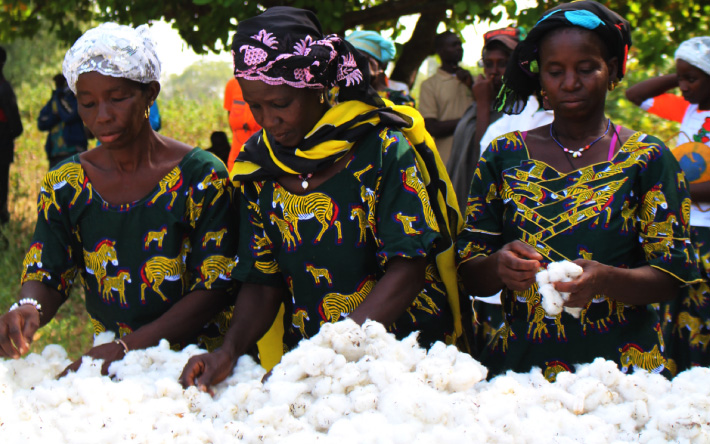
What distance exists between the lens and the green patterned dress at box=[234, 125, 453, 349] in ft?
7.11

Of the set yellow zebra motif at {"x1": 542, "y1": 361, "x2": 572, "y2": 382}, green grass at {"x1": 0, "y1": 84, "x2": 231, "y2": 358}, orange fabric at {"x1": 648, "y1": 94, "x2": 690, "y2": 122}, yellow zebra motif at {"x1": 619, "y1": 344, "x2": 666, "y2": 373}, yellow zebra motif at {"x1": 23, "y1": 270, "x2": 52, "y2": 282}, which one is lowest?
green grass at {"x1": 0, "y1": 84, "x2": 231, "y2": 358}

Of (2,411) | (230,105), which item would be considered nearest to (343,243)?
(2,411)

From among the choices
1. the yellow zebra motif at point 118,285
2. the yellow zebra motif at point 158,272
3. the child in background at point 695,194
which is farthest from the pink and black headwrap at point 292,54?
the child in background at point 695,194

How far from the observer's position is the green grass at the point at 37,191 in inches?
222

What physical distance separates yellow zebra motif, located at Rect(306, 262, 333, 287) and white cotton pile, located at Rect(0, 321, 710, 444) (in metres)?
0.47

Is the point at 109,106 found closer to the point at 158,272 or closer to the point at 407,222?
the point at 158,272

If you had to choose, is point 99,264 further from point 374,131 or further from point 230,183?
point 374,131

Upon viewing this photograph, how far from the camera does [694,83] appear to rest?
153 inches

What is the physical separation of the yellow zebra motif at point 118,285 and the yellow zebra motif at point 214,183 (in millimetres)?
355

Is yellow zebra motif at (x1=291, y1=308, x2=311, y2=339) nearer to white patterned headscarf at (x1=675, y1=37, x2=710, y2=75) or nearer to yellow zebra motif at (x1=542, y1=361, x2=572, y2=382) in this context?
yellow zebra motif at (x1=542, y1=361, x2=572, y2=382)

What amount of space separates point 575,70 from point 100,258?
1560 mm

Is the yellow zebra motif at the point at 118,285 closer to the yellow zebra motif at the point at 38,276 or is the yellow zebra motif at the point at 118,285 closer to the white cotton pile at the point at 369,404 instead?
the yellow zebra motif at the point at 38,276

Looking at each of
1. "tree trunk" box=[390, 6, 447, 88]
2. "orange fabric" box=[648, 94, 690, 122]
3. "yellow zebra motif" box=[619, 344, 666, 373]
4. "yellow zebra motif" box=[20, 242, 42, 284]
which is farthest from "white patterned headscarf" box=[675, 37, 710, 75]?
"tree trunk" box=[390, 6, 447, 88]

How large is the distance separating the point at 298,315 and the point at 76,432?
0.85 meters
